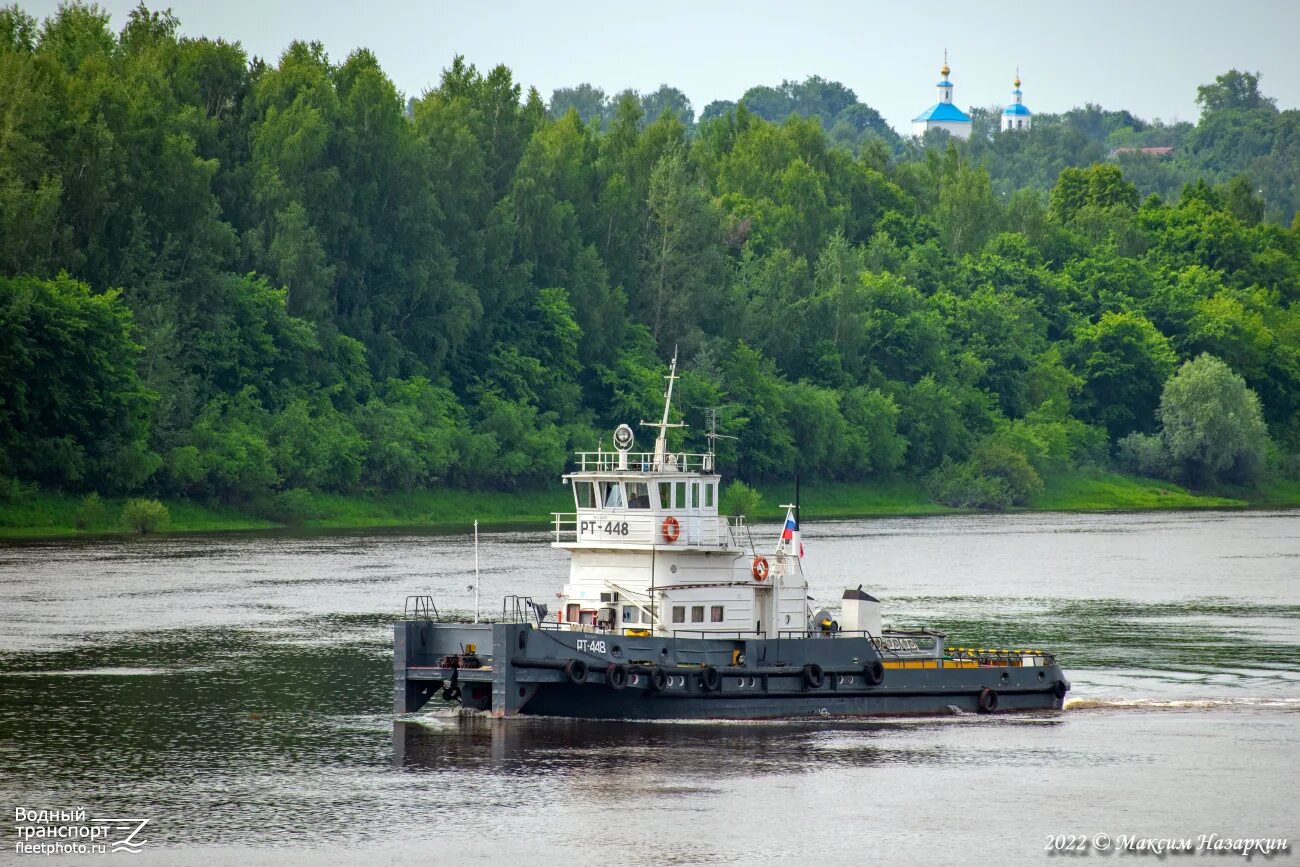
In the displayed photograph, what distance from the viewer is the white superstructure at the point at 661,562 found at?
141 feet

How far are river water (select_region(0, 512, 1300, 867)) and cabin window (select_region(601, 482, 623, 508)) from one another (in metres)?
5.01

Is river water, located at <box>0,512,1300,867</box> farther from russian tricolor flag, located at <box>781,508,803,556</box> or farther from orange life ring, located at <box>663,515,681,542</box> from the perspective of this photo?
russian tricolor flag, located at <box>781,508,803,556</box>

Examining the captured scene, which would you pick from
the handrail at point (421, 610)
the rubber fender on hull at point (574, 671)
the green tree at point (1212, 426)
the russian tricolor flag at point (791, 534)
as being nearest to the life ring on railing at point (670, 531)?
the russian tricolor flag at point (791, 534)

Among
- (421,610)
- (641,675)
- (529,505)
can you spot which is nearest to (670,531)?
(641,675)

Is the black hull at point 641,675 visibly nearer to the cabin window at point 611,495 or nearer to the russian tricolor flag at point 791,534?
the russian tricolor flag at point 791,534

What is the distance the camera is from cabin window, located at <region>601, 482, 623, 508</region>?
43562 mm

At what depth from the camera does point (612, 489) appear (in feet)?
144

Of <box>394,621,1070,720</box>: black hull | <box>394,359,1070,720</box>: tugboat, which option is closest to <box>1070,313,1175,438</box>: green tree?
<box>394,359,1070,720</box>: tugboat

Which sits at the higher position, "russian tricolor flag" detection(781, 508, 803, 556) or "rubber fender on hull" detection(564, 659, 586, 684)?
"russian tricolor flag" detection(781, 508, 803, 556)

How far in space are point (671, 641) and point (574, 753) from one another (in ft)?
12.1

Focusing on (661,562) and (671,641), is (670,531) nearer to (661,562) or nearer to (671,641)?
(661,562)

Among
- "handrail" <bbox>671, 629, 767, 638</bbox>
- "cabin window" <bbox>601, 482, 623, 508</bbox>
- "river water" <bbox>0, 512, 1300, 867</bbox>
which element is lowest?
"river water" <bbox>0, 512, 1300, 867</bbox>

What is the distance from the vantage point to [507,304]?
121500mm

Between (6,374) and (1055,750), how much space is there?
5880 cm
